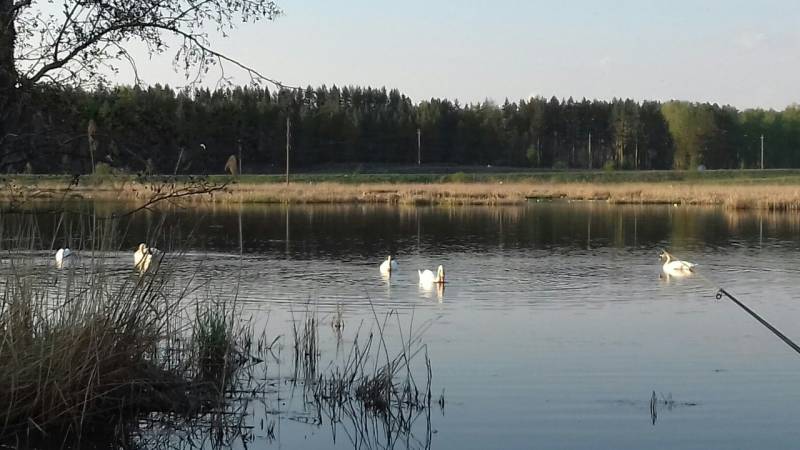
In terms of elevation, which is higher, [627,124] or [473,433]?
[627,124]

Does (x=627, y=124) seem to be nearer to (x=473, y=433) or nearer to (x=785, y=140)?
(x=785, y=140)

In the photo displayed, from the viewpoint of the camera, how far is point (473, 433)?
858 cm

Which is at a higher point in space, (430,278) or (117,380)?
(117,380)

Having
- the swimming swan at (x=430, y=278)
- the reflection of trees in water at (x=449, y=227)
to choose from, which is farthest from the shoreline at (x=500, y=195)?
the swimming swan at (x=430, y=278)

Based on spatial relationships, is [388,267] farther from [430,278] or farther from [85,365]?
[85,365]

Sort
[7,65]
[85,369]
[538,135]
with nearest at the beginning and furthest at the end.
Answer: [7,65], [85,369], [538,135]

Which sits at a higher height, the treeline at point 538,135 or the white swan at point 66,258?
the treeline at point 538,135

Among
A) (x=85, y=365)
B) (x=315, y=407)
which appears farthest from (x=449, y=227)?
(x=85, y=365)

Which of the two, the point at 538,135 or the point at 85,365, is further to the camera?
the point at 538,135

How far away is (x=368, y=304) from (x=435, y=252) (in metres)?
10.4

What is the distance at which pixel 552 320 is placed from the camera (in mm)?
Result: 14844

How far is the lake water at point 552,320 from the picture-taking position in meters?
8.80

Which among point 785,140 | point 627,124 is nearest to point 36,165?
point 627,124

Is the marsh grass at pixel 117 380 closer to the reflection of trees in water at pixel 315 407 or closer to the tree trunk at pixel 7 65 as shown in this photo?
the reflection of trees in water at pixel 315 407
